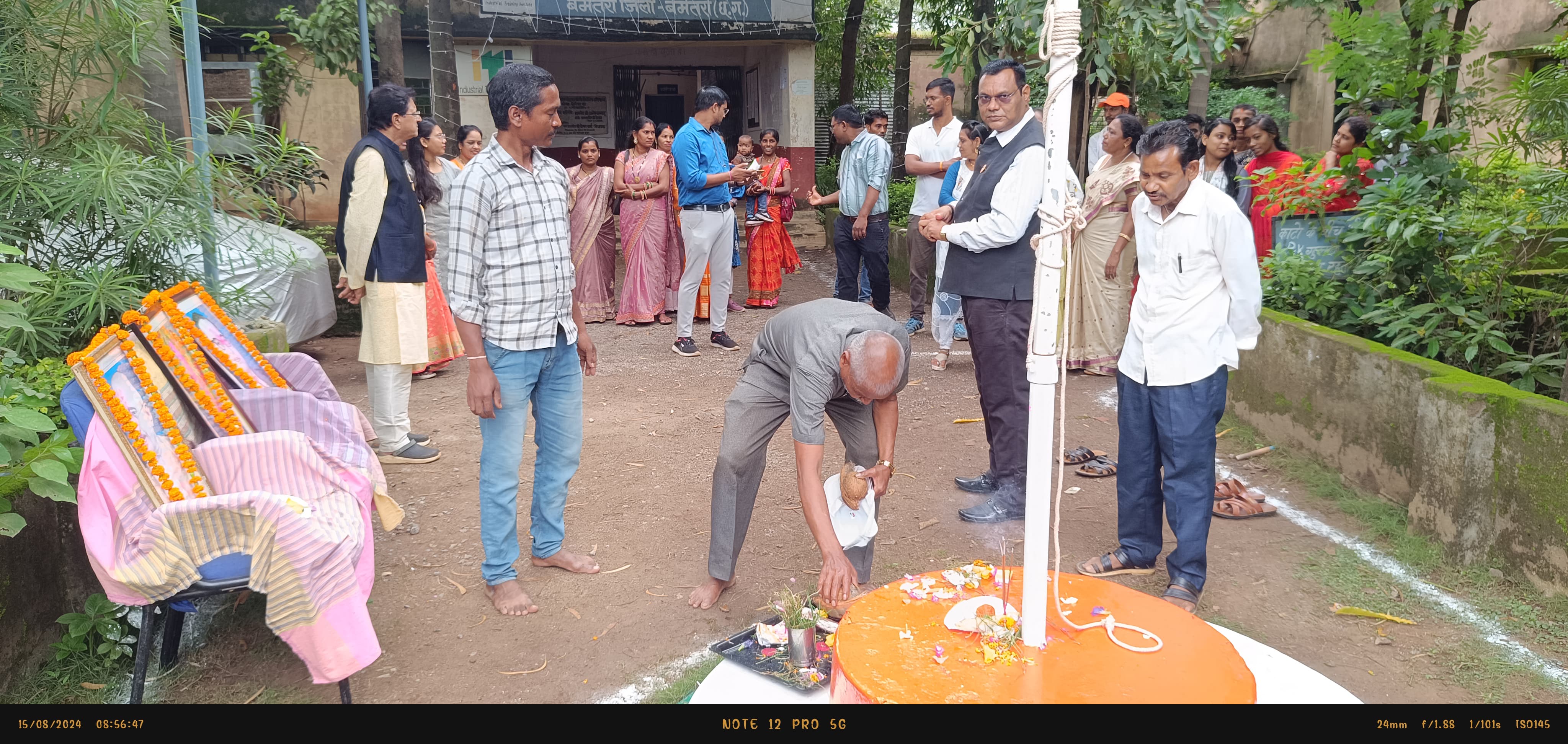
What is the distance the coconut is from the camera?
3.17 m

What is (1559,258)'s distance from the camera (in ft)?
14.4

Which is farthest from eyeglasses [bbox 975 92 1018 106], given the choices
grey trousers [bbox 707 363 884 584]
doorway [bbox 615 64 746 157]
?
doorway [bbox 615 64 746 157]

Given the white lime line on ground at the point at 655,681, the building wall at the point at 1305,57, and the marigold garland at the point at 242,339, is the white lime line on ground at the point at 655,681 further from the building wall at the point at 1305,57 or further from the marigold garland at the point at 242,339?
the building wall at the point at 1305,57

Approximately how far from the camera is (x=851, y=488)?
319 cm

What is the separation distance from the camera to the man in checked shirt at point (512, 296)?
338cm

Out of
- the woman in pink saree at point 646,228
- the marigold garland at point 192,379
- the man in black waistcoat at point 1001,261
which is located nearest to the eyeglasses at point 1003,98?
the man in black waistcoat at point 1001,261

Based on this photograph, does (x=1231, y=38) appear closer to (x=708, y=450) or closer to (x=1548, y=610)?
(x=1548, y=610)

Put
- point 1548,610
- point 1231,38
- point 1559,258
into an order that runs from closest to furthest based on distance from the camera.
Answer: point 1548,610 → point 1559,258 → point 1231,38

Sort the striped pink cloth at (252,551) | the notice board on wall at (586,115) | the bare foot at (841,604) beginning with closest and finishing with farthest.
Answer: the striped pink cloth at (252,551), the bare foot at (841,604), the notice board on wall at (586,115)

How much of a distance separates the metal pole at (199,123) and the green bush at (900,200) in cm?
732
